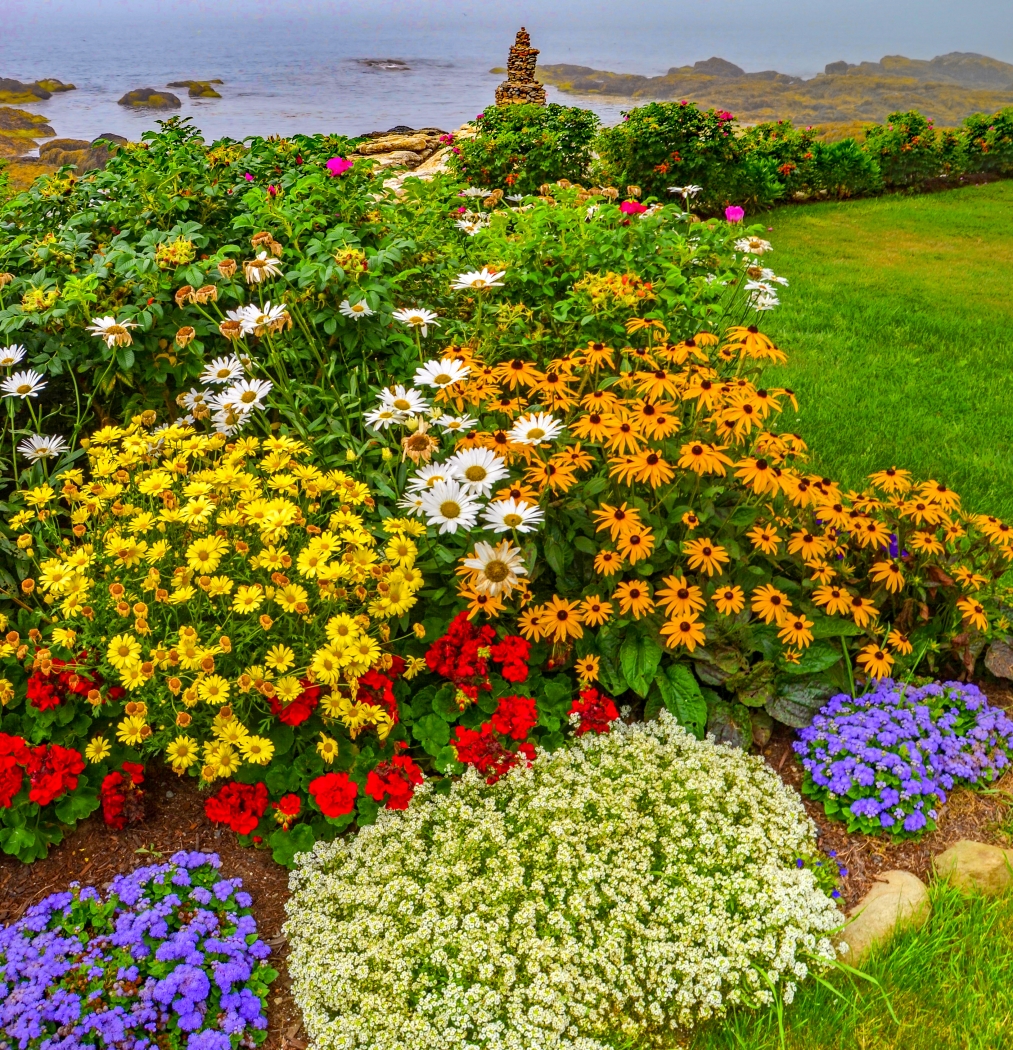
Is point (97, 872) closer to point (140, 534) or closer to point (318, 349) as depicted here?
point (140, 534)

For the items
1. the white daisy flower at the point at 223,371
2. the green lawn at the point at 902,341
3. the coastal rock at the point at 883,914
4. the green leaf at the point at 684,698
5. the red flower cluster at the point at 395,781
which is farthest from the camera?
the green lawn at the point at 902,341

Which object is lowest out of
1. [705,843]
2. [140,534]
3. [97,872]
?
[97,872]

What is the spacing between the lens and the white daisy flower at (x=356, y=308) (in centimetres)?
338

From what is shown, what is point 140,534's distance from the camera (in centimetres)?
271

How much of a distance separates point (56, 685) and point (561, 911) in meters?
1.70

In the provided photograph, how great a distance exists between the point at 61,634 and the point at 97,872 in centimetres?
73

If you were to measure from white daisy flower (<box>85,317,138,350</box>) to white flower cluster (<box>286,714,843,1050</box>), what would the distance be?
1901 millimetres

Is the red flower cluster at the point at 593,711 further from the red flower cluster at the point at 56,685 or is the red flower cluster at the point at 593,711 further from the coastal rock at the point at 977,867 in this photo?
the red flower cluster at the point at 56,685

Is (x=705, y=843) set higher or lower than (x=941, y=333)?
lower

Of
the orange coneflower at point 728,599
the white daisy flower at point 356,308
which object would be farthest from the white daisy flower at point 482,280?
the orange coneflower at point 728,599

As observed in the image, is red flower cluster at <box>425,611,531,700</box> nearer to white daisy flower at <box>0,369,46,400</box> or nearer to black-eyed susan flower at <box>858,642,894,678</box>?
black-eyed susan flower at <box>858,642,894,678</box>

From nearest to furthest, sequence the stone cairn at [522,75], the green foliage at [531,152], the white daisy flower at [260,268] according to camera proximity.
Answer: the white daisy flower at [260,268]
the green foliage at [531,152]
the stone cairn at [522,75]

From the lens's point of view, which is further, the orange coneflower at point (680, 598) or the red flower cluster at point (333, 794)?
the orange coneflower at point (680, 598)

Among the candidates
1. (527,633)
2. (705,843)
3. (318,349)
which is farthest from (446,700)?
(318,349)
